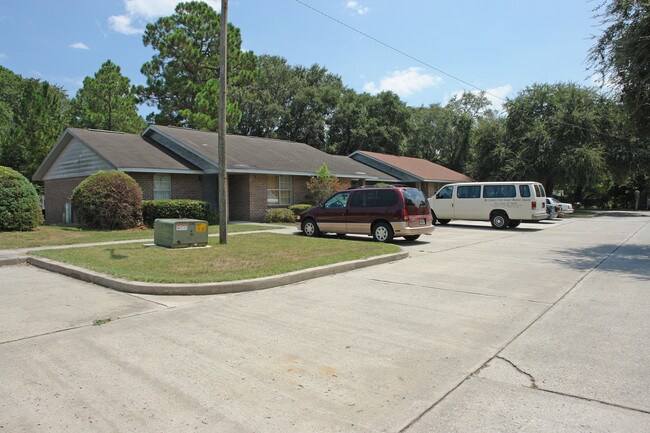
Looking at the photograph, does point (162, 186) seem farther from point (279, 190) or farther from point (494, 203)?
point (494, 203)

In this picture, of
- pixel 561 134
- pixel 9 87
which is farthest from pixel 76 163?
pixel 9 87

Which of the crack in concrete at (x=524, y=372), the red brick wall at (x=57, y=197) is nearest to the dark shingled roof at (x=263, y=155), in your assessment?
the red brick wall at (x=57, y=197)

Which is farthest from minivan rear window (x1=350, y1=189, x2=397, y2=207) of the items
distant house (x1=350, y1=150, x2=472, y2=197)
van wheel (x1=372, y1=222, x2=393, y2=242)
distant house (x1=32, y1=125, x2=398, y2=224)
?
distant house (x1=350, y1=150, x2=472, y2=197)

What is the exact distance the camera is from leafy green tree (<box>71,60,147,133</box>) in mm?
35312

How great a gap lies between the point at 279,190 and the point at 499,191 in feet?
36.4

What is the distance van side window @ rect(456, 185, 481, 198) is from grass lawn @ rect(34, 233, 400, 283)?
34.9 feet

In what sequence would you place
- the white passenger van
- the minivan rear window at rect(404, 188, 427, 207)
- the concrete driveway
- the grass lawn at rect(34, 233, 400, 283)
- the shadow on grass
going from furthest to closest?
the white passenger van → the minivan rear window at rect(404, 188, 427, 207) → the shadow on grass → the grass lawn at rect(34, 233, 400, 283) → the concrete driveway

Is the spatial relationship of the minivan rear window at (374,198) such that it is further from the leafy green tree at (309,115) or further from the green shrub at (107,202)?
the leafy green tree at (309,115)

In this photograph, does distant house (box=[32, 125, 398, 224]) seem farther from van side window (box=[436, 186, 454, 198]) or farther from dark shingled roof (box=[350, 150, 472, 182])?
dark shingled roof (box=[350, 150, 472, 182])

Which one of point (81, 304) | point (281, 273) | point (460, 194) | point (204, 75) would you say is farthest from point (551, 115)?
point (81, 304)

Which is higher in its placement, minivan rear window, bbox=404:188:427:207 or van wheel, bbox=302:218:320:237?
minivan rear window, bbox=404:188:427:207

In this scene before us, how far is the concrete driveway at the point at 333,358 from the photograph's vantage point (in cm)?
340

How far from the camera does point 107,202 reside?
17500 mm

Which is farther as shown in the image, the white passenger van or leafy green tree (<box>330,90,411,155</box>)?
leafy green tree (<box>330,90,411,155</box>)
